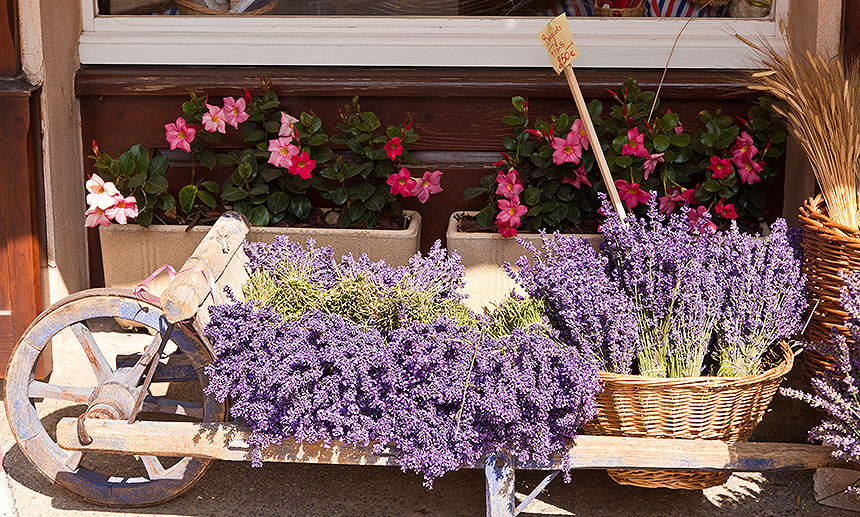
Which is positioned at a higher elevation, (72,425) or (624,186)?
(624,186)

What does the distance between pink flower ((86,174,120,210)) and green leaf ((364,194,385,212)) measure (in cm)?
85

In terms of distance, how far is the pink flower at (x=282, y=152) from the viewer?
3.21 m

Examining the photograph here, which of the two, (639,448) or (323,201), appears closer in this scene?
(639,448)

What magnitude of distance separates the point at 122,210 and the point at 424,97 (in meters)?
1.15

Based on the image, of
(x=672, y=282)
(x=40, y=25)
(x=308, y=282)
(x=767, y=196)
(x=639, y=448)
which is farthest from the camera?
(x=767, y=196)

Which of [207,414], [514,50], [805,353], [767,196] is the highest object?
[514,50]

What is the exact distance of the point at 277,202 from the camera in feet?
10.7

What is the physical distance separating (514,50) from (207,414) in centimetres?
173

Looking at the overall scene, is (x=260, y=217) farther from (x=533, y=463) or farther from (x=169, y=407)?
(x=533, y=463)

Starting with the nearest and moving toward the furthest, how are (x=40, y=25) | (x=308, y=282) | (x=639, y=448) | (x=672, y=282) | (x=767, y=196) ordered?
(x=639, y=448) < (x=672, y=282) < (x=308, y=282) < (x=40, y=25) < (x=767, y=196)

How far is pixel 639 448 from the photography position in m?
2.35

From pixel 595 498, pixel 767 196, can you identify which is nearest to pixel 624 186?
pixel 767 196

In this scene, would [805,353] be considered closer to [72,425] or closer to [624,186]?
[624,186]

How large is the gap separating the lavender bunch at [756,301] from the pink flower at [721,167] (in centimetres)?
56
